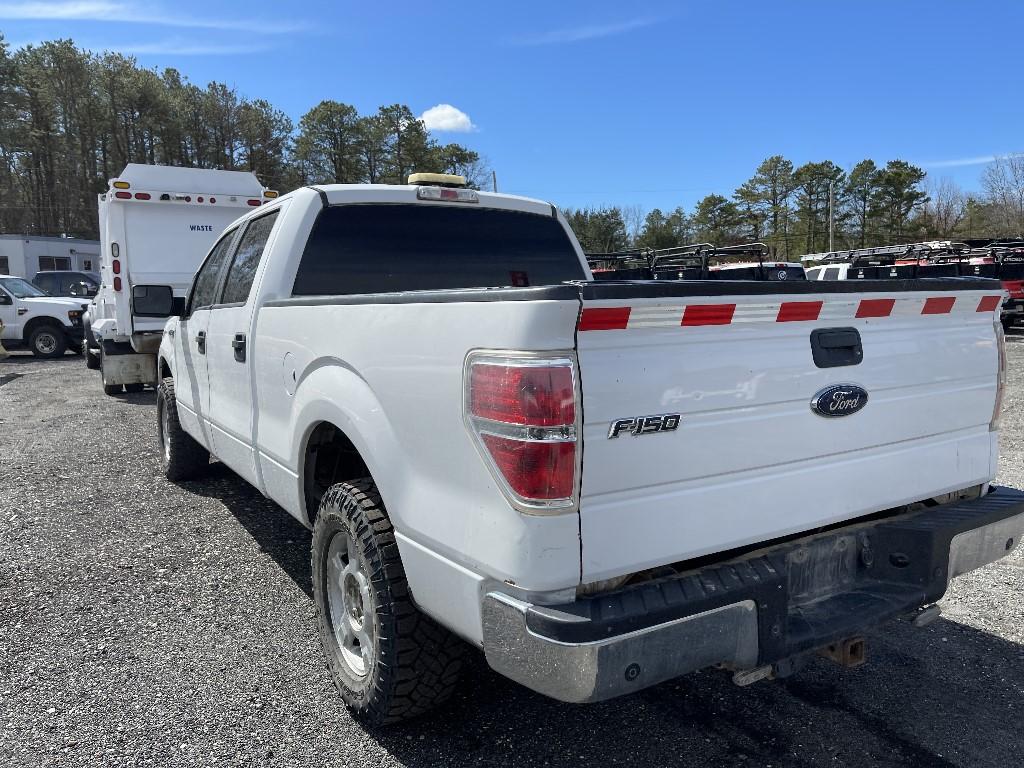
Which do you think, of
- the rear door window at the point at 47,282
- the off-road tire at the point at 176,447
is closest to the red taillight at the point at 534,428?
the off-road tire at the point at 176,447

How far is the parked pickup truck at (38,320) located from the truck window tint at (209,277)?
45.4 ft

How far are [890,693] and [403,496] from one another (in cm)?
218

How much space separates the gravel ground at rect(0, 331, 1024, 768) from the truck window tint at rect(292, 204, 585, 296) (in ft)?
5.71

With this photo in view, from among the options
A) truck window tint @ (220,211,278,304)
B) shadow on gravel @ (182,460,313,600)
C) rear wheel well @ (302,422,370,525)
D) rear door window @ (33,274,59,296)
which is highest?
rear door window @ (33,274,59,296)

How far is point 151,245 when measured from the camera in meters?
10.5

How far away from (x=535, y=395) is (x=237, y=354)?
99.5 inches

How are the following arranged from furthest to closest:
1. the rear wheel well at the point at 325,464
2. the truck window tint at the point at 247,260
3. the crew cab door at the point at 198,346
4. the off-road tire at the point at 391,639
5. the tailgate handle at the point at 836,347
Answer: the crew cab door at the point at 198,346
the truck window tint at the point at 247,260
the rear wheel well at the point at 325,464
the off-road tire at the point at 391,639
the tailgate handle at the point at 836,347

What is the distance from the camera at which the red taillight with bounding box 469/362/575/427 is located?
6.26 feet

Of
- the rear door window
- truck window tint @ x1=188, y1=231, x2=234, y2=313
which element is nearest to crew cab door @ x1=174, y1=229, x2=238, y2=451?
truck window tint @ x1=188, y1=231, x2=234, y2=313

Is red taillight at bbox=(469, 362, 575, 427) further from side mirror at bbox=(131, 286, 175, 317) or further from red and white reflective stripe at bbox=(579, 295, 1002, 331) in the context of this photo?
side mirror at bbox=(131, 286, 175, 317)

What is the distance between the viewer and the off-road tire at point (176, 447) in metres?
5.93

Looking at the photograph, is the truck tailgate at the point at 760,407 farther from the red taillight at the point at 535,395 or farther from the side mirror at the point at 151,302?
the side mirror at the point at 151,302

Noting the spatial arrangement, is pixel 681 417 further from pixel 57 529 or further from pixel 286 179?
pixel 286 179

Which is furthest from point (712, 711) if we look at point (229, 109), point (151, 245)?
point (229, 109)
